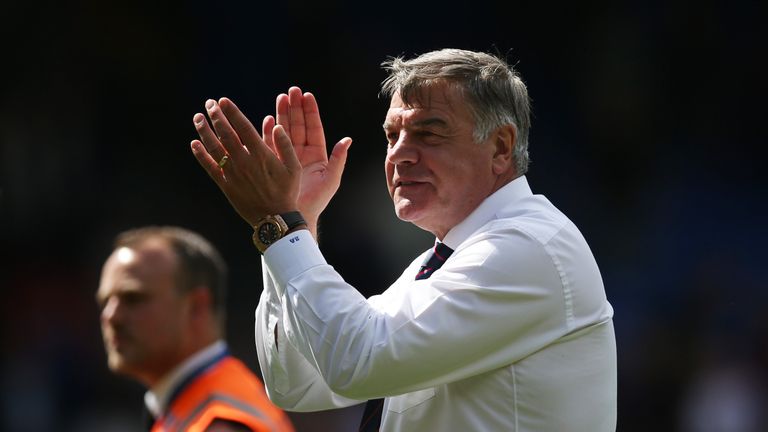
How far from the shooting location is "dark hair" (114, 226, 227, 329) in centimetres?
310

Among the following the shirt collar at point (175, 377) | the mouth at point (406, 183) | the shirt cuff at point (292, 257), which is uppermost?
the mouth at point (406, 183)

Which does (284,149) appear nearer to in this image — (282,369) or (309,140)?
(309,140)

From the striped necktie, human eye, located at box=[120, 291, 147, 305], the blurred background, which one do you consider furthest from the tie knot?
the blurred background

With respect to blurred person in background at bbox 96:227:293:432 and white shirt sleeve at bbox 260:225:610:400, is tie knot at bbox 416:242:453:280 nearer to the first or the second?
white shirt sleeve at bbox 260:225:610:400

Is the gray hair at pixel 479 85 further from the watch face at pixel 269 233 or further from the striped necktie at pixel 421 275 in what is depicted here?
the watch face at pixel 269 233

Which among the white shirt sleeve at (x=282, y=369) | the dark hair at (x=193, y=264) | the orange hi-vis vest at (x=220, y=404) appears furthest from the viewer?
the dark hair at (x=193, y=264)

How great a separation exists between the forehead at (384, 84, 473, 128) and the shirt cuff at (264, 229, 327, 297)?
1.73ft

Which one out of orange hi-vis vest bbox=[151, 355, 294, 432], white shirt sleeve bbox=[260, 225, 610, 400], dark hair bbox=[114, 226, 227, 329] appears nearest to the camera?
white shirt sleeve bbox=[260, 225, 610, 400]

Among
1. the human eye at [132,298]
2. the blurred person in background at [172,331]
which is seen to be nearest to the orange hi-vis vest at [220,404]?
the blurred person in background at [172,331]

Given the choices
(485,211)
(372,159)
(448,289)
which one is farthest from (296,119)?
(372,159)

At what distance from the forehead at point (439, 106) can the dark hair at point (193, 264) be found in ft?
2.38

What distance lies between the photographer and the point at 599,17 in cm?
896

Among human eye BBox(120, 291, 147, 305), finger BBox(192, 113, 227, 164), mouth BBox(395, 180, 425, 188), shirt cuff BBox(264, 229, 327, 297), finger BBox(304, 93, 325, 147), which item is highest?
finger BBox(192, 113, 227, 164)

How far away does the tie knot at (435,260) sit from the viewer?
114 inches
